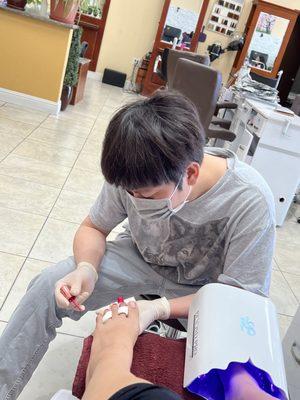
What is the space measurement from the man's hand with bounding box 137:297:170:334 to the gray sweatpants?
17cm

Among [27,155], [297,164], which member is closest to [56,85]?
[27,155]

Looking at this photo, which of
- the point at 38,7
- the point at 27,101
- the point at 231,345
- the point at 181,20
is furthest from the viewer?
the point at 181,20

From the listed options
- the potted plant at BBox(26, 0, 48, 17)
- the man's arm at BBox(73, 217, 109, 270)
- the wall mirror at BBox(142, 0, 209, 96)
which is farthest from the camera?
the wall mirror at BBox(142, 0, 209, 96)

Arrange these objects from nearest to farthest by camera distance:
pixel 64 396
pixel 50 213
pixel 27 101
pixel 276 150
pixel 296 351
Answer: pixel 64 396
pixel 296 351
pixel 50 213
pixel 276 150
pixel 27 101

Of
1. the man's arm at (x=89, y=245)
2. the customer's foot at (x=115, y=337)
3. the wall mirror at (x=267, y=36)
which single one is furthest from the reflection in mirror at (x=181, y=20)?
the customer's foot at (x=115, y=337)

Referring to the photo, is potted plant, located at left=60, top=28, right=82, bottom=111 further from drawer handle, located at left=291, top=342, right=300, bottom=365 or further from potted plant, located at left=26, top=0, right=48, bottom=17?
drawer handle, located at left=291, top=342, right=300, bottom=365

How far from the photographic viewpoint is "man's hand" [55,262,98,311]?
97cm

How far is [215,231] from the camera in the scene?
1112mm

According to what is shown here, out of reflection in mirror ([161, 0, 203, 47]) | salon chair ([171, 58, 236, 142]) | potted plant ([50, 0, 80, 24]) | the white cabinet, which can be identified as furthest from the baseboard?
reflection in mirror ([161, 0, 203, 47])

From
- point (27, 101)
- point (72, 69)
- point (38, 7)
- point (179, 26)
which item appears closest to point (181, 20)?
point (179, 26)

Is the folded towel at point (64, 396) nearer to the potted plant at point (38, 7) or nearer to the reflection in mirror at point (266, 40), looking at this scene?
the potted plant at point (38, 7)

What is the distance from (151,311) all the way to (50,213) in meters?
1.52

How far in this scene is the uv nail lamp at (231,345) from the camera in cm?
74

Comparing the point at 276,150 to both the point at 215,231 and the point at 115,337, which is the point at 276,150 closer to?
the point at 215,231
